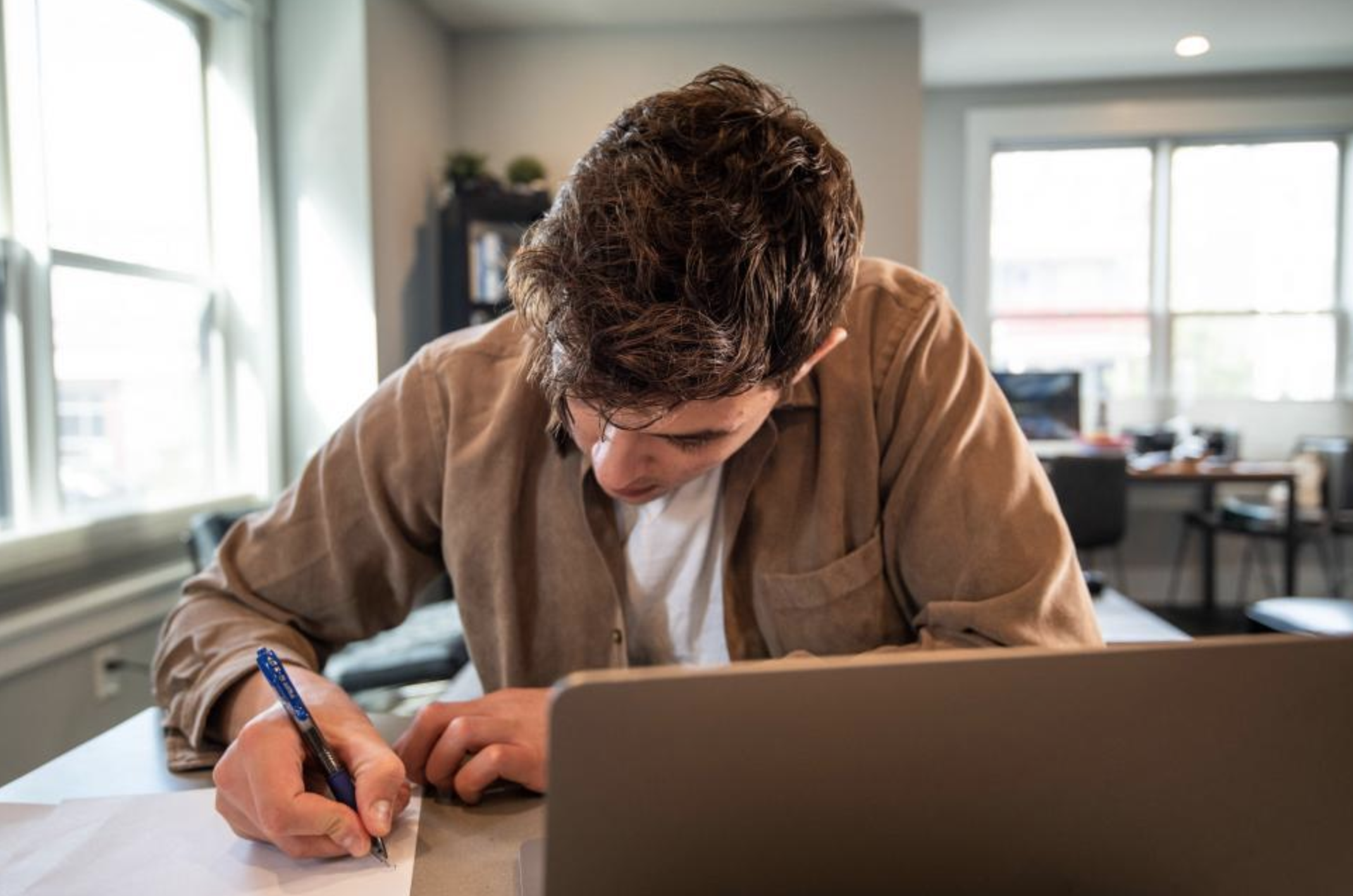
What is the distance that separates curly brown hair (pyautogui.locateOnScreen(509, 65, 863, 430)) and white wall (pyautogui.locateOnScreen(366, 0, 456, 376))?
9.10 ft

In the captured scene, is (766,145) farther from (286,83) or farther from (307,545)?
(286,83)

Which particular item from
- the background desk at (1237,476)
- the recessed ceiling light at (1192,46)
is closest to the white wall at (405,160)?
the background desk at (1237,476)

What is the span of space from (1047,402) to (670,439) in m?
3.49

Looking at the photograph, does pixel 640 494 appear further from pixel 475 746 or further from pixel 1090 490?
pixel 1090 490

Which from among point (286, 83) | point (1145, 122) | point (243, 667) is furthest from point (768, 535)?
point (1145, 122)

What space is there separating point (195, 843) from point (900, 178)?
3926mm

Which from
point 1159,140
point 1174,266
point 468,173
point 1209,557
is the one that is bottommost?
point 1209,557

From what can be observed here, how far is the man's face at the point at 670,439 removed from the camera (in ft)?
2.43

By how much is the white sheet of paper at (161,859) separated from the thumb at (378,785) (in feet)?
0.07

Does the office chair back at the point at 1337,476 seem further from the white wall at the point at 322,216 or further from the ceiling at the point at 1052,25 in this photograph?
the white wall at the point at 322,216

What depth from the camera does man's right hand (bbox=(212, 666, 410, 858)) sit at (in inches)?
25.0

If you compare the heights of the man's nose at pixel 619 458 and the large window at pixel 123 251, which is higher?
the large window at pixel 123 251

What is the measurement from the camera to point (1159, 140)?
5.00 meters

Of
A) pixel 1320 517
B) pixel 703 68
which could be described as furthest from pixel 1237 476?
pixel 703 68
